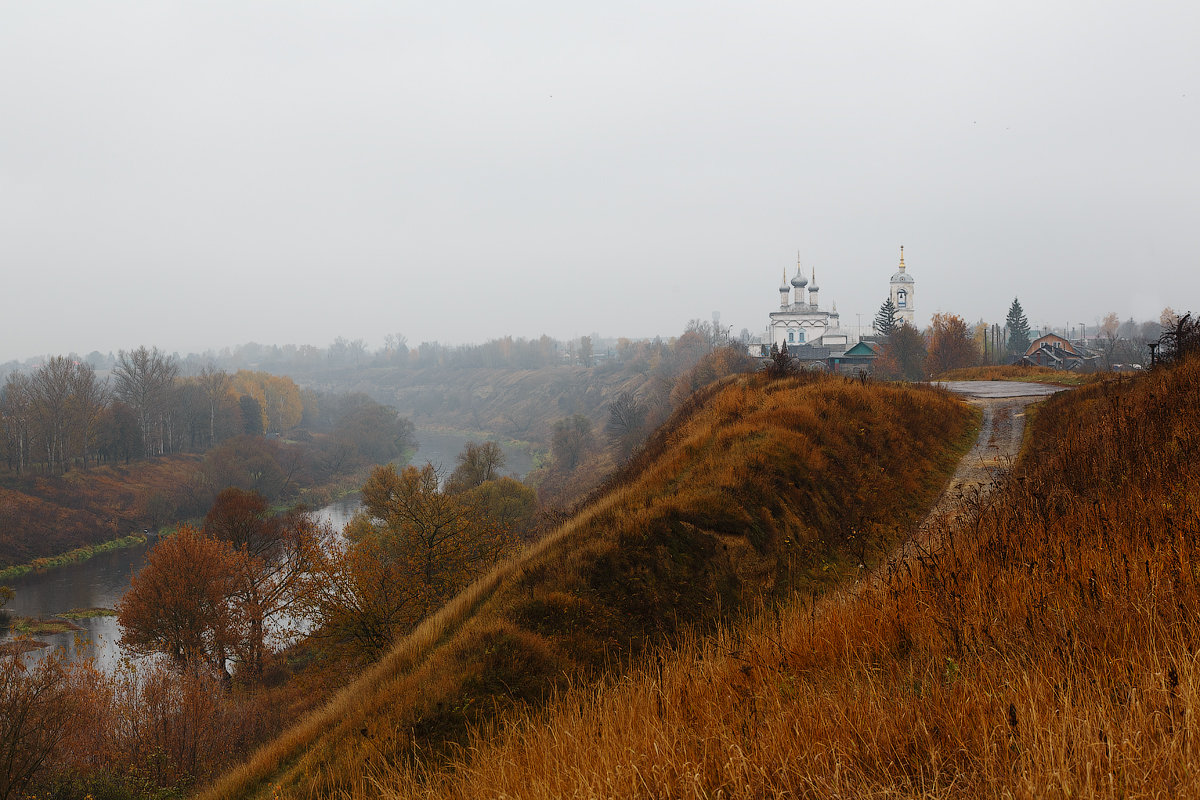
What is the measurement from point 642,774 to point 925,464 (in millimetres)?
13567

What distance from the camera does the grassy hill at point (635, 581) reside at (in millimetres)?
6211

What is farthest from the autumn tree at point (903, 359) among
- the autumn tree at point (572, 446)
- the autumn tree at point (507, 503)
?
the autumn tree at point (507, 503)

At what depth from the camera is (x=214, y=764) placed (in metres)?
17.2

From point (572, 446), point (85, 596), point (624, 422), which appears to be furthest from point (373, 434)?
point (85, 596)

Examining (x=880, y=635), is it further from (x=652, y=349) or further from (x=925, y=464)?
(x=652, y=349)

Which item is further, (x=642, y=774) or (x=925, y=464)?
(x=925, y=464)

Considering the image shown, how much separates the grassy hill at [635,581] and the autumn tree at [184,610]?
2448 cm

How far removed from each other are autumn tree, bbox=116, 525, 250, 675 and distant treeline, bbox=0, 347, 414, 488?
4545 centimetres

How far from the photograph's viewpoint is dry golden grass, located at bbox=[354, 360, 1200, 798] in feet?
8.18

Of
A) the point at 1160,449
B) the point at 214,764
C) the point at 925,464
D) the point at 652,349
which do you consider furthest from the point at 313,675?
the point at 652,349

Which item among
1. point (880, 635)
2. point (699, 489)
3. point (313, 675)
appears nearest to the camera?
point (880, 635)

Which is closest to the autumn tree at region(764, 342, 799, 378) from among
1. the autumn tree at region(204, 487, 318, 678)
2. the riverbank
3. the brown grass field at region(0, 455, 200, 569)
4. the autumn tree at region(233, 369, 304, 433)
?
the autumn tree at region(204, 487, 318, 678)

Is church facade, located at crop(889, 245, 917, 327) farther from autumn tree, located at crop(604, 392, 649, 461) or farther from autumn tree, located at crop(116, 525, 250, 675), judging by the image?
autumn tree, located at crop(116, 525, 250, 675)

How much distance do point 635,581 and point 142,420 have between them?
8614cm
